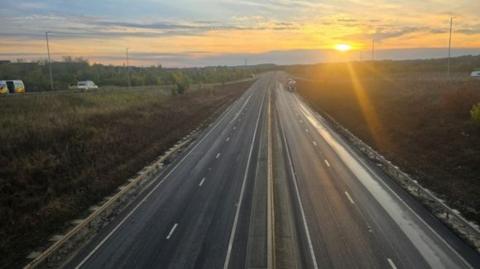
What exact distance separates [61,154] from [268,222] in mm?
17072

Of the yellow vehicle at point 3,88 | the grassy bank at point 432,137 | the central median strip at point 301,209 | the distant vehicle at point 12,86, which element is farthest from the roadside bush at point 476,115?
the distant vehicle at point 12,86

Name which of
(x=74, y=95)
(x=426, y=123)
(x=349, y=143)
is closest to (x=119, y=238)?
(x=349, y=143)

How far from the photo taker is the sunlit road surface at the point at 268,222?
16.1 meters

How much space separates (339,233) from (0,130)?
25943 mm

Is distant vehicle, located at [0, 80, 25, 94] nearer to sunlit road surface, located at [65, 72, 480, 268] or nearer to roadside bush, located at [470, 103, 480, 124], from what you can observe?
sunlit road surface, located at [65, 72, 480, 268]

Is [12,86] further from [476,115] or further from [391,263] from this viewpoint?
[391,263]

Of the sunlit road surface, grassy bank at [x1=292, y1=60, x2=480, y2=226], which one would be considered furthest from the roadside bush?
the sunlit road surface

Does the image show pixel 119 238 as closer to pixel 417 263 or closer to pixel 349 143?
pixel 417 263

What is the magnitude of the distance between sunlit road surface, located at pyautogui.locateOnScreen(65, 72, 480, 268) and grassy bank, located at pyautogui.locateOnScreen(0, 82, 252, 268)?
2914 millimetres

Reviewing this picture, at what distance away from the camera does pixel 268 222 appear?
19484 mm

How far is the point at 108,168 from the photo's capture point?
1170 inches

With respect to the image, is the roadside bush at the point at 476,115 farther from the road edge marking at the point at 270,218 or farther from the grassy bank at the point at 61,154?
the grassy bank at the point at 61,154

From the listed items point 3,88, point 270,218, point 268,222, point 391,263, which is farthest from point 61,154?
point 3,88

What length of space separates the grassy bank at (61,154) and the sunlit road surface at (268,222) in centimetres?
291
